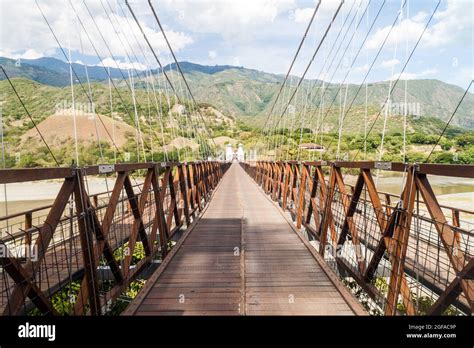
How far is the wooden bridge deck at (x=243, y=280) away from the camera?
227cm

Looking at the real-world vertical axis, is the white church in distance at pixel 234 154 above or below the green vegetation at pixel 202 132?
below

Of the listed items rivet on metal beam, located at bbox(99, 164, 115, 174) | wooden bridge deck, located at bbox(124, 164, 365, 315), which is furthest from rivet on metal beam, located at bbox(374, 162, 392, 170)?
rivet on metal beam, located at bbox(99, 164, 115, 174)

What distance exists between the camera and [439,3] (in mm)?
3711

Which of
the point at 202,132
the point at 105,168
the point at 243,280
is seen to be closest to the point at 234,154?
the point at 202,132

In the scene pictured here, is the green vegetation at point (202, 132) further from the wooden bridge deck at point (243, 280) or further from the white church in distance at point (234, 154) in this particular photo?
the white church in distance at point (234, 154)

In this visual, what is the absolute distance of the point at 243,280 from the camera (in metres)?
2.70

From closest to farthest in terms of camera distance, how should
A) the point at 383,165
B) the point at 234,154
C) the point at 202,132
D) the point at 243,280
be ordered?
1. the point at 383,165
2. the point at 243,280
3. the point at 202,132
4. the point at 234,154

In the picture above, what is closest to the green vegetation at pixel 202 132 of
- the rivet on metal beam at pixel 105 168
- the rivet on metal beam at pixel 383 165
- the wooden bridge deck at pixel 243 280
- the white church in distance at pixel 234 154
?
the rivet on metal beam at pixel 383 165

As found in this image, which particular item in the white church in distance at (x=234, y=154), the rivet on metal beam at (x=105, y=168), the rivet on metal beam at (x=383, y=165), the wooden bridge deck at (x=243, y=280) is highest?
the rivet on metal beam at (x=105, y=168)

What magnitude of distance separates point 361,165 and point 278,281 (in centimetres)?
120

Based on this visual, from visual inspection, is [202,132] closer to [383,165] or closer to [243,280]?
[243,280]
